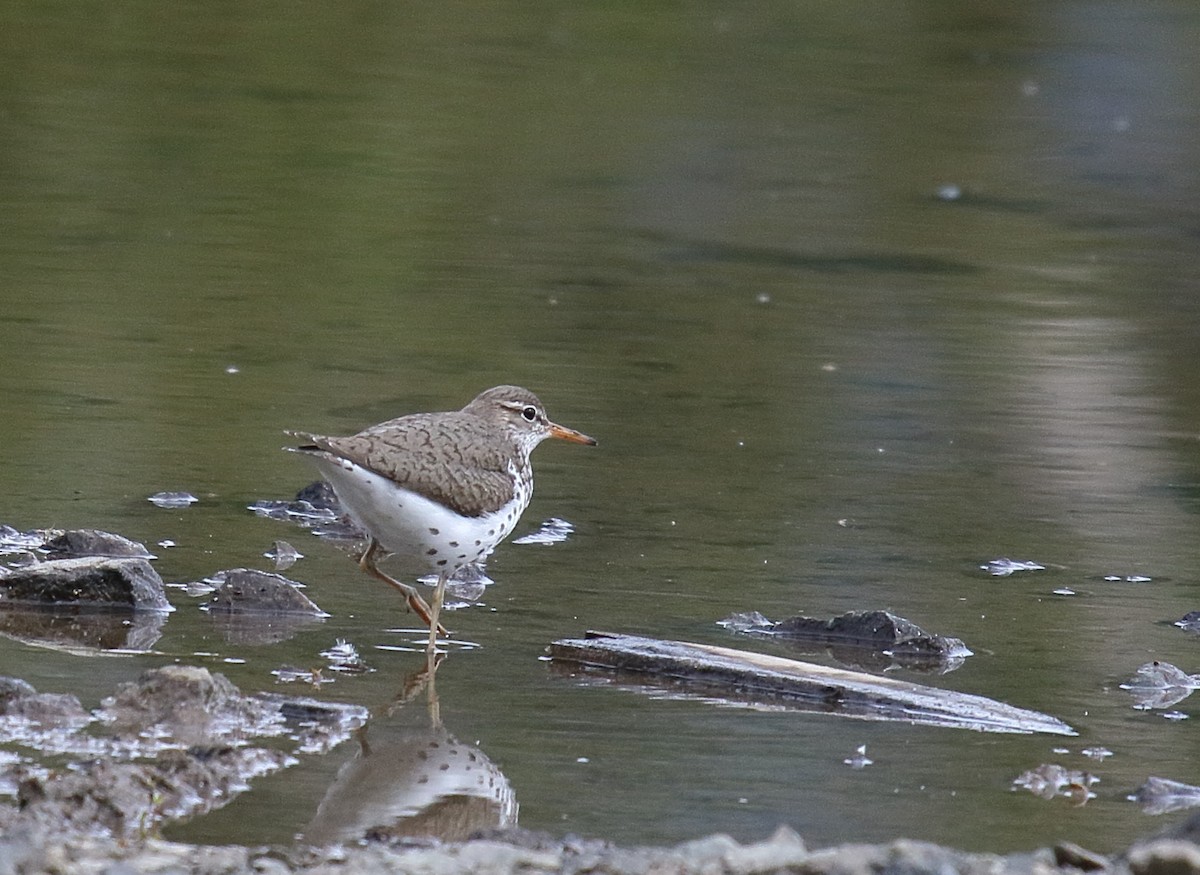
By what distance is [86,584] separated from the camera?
6957 millimetres

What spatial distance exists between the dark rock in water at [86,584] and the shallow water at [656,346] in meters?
0.14

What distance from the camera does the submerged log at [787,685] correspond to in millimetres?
6391

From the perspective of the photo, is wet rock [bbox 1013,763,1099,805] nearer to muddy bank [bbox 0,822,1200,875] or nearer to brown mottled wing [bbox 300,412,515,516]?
muddy bank [bbox 0,822,1200,875]

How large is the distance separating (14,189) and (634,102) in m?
6.84

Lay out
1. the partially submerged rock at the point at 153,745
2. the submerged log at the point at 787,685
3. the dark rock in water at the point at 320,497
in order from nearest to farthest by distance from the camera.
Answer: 1. the partially submerged rock at the point at 153,745
2. the submerged log at the point at 787,685
3. the dark rock in water at the point at 320,497

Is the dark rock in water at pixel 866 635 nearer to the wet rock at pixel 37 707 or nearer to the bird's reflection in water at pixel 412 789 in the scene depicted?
the bird's reflection in water at pixel 412 789

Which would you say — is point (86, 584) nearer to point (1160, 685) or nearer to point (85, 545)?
point (85, 545)

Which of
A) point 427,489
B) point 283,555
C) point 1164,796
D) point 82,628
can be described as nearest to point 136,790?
point 82,628

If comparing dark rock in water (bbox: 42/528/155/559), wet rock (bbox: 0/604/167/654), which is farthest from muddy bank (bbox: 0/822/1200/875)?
dark rock in water (bbox: 42/528/155/559)

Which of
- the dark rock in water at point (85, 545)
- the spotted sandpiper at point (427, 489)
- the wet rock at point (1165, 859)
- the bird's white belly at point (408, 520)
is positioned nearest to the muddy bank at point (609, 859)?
the wet rock at point (1165, 859)

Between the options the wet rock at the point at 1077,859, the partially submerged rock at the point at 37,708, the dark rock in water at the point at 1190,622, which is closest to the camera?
the wet rock at the point at 1077,859

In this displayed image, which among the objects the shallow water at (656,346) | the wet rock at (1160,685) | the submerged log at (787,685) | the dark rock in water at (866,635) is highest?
the submerged log at (787,685)

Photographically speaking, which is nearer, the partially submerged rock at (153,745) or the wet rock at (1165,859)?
the wet rock at (1165,859)

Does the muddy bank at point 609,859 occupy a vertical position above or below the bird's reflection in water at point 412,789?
above
